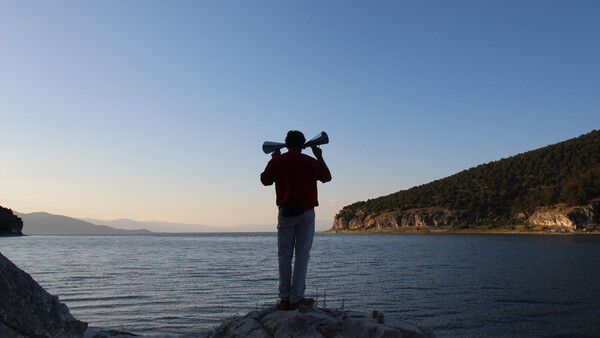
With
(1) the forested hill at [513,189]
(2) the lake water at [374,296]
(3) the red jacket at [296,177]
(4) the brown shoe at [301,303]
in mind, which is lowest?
(2) the lake water at [374,296]

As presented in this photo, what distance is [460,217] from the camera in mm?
140000

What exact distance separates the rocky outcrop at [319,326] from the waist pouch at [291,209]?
1.55m

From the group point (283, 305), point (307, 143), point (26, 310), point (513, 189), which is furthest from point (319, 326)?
point (513, 189)

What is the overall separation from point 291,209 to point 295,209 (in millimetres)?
71

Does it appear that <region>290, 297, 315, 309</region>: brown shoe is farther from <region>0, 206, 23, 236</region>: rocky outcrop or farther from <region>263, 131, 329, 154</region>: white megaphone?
<region>0, 206, 23, 236</region>: rocky outcrop

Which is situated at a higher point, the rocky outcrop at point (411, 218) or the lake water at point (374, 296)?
the rocky outcrop at point (411, 218)

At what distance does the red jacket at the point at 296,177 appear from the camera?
6.68 meters

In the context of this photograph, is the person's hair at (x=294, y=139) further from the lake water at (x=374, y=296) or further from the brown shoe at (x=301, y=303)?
the lake water at (x=374, y=296)

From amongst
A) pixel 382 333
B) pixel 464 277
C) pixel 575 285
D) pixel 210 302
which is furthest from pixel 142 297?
pixel 575 285

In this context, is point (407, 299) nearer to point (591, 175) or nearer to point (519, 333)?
point (519, 333)

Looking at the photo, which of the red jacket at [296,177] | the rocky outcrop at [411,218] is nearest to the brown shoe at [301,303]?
the red jacket at [296,177]

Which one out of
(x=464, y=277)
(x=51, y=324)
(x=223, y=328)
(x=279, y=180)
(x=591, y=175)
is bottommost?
(x=464, y=277)

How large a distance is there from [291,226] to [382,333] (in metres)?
2.30

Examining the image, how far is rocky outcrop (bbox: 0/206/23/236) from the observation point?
138m
